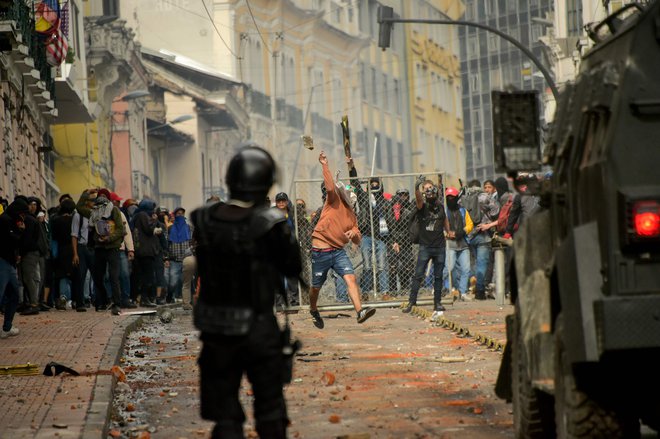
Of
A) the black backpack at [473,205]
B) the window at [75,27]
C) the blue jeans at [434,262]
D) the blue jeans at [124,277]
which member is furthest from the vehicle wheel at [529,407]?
the window at [75,27]

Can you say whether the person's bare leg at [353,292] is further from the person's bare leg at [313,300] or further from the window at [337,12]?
the window at [337,12]

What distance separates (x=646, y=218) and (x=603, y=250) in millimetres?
243

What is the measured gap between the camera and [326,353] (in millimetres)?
15945

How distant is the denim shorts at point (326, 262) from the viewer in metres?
19.8

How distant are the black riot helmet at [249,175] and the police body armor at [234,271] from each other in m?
0.07

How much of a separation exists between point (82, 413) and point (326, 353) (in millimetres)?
5484

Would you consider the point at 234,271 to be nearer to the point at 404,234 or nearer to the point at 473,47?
the point at 404,234

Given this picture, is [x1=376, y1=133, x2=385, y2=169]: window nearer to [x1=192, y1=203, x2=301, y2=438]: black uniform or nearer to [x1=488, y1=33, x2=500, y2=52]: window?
[x1=488, y1=33, x2=500, y2=52]: window

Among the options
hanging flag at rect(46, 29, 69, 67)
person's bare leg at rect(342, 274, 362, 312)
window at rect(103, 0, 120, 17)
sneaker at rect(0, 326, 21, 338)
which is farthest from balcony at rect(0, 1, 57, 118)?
window at rect(103, 0, 120, 17)

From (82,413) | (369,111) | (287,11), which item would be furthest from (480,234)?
(369,111)

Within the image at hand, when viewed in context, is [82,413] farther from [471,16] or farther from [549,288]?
[471,16]

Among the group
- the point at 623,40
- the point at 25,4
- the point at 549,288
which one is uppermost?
the point at 25,4

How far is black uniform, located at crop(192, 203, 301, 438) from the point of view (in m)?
7.28

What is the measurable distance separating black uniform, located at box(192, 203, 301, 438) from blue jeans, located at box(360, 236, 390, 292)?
60.4ft
